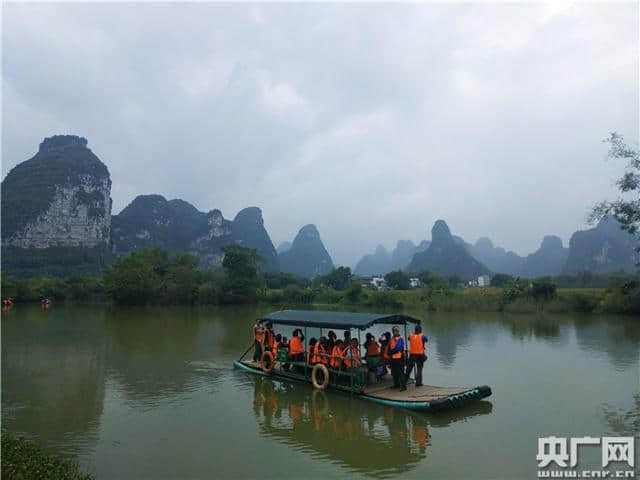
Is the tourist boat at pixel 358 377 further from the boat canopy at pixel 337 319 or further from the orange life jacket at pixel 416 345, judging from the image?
the orange life jacket at pixel 416 345

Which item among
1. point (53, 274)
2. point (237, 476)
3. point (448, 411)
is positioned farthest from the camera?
point (53, 274)

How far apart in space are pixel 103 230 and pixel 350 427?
8749 cm

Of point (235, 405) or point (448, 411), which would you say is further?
point (235, 405)

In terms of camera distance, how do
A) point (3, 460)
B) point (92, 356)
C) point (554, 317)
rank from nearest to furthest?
point (3, 460)
point (92, 356)
point (554, 317)

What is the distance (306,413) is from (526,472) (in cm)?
373

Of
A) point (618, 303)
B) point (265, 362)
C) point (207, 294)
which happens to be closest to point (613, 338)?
point (618, 303)

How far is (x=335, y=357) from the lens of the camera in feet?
30.7

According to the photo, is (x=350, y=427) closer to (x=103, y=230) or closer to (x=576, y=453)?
(x=576, y=453)

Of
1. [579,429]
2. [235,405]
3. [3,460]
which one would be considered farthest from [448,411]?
[3,460]

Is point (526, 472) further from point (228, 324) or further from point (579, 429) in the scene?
point (228, 324)

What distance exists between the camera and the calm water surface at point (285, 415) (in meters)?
6.00

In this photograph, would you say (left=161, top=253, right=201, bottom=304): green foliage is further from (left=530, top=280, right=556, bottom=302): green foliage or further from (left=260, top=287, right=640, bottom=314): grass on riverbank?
(left=530, top=280, right=556, bottom=302): green foliage

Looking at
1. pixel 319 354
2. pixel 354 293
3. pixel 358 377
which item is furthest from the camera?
pixel 354 293

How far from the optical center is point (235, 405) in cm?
871
